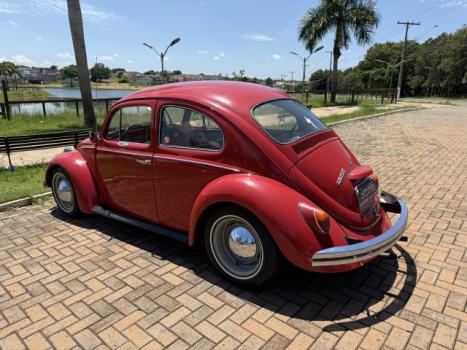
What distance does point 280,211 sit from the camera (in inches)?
108

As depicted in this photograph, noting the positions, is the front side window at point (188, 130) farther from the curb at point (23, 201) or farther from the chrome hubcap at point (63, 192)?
the curb at point (23, 201)

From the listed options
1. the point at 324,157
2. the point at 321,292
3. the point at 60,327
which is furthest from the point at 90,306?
the point at 324,157

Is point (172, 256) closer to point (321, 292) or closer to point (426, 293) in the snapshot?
point (321, 292)

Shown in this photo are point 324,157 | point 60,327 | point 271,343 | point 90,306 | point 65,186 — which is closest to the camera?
point 271,343

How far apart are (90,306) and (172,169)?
1.37 metres

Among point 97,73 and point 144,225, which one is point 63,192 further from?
point 97,73

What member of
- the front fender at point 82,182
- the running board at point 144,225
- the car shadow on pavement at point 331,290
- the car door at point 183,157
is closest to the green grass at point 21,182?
the front fender at point 82,182

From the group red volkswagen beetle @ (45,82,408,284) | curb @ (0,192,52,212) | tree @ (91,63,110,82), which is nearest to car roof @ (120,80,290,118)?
red volkswagen beetle @ (45,82,408,284)

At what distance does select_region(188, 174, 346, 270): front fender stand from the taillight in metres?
0.03

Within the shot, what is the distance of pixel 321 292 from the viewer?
3.12 metres

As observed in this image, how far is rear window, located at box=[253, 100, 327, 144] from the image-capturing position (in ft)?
10.6

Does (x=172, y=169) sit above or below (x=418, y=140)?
above

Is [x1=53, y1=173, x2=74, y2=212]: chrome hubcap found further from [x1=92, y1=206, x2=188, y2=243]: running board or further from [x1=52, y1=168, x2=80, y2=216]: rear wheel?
[x1=92, y1=206, x2=188, y2=243]: running board

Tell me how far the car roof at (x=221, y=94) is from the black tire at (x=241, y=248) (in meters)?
0.92
